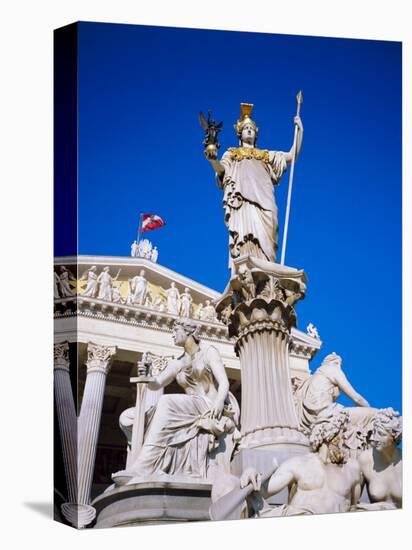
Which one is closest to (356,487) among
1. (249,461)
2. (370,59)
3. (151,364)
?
(249,461)

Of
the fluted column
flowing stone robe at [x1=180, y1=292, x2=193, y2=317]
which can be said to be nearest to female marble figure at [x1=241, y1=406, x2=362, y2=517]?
flowing stone robe at [x1=180, y1=292, x2=193, y2=317]

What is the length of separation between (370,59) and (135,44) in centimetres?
273

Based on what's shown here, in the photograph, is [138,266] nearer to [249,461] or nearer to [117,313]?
[117,313]

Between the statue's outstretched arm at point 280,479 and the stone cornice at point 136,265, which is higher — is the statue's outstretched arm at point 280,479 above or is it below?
below

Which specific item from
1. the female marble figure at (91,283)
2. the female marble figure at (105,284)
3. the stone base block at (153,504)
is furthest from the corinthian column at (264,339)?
the female marble figure at (91,283)

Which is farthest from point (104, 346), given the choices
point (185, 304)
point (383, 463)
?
point (383, 463)

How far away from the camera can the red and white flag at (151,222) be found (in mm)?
17953

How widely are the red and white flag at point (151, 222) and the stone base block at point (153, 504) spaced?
2369 mm

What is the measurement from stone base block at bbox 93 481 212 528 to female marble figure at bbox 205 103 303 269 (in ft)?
7.52

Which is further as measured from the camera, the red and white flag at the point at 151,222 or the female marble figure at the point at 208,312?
the female marble figure at the point at 208,312

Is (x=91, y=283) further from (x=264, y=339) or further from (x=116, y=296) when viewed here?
(x=264, y=339)

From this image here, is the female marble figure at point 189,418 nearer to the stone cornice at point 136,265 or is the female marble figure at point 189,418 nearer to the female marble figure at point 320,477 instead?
the stone cornice at point 136,265

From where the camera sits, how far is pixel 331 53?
62.8 feet

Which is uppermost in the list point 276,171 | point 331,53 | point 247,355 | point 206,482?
point 331,53
